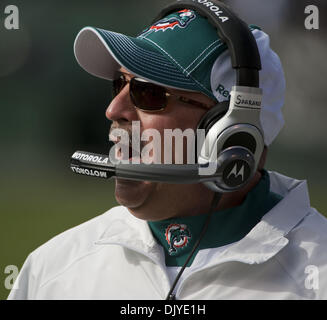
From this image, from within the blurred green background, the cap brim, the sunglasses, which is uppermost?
the cap brim

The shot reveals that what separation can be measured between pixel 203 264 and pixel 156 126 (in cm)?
41

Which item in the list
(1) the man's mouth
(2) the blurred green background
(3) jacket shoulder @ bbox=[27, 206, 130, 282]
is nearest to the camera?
(1) the man's mouth

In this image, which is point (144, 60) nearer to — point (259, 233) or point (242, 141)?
point (242, 141)

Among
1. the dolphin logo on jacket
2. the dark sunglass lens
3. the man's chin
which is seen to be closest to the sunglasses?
the dark sunglass lens

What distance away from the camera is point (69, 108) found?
1010cm

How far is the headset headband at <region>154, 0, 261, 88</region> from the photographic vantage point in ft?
5.05

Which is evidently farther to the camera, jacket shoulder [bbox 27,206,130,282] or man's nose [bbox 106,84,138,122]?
jacket shoulder [bbox 27,206,130,282]

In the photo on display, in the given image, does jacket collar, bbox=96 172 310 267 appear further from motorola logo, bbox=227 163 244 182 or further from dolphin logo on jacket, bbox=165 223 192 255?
motorola logo, bbox=227 163 244 182

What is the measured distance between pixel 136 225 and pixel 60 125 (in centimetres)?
847

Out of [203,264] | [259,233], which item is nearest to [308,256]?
[259,233]

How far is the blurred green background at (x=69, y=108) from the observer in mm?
7832

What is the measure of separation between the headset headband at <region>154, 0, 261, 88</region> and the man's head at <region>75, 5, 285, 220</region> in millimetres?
42

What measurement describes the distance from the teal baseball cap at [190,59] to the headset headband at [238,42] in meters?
0.04
